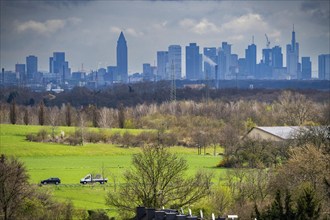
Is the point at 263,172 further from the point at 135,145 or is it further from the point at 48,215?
the point at 135,145

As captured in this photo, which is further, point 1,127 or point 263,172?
point 1,127

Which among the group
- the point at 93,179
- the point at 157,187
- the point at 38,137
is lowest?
the point at 93,179

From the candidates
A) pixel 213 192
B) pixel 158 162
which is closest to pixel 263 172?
pixel 213 192

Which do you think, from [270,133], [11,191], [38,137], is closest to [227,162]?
[270,133]

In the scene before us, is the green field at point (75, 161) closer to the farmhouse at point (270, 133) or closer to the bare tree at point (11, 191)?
the farmhouse at point (270, 133)

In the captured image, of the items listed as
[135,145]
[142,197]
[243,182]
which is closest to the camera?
[142,197]

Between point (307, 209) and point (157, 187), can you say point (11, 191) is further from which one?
point (307, 209)

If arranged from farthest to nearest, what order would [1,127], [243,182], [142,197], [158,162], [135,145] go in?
[1,127] < [135,145] < [243,182] < [158,162] < [142,197]
